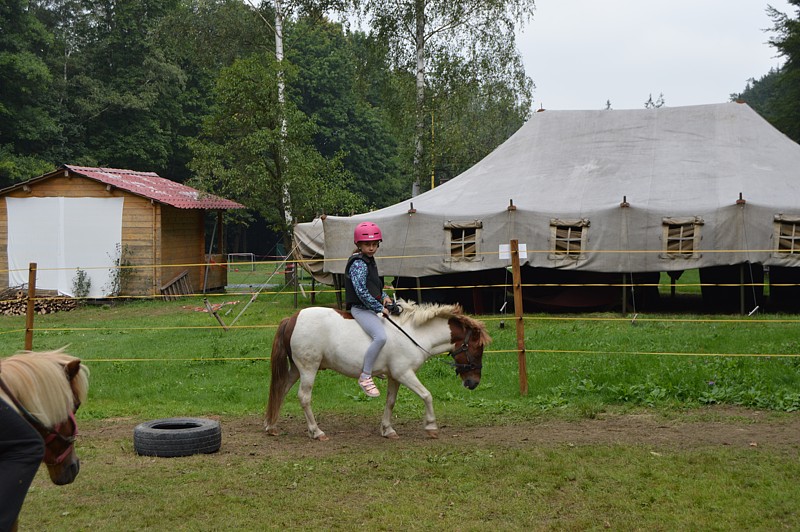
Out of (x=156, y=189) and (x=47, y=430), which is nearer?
(x=47, y=430)

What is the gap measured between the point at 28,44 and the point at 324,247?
21644mm

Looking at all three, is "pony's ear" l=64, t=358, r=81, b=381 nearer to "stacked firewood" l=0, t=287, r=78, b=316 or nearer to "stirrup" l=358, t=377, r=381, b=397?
"stirrup" l=358, t=377, r=381, b=397

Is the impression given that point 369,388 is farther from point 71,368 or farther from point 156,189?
point 156,189

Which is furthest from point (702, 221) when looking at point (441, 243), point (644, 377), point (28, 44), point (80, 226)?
point (28, 44)

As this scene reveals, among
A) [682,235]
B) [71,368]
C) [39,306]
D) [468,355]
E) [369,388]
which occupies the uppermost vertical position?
[682,235]

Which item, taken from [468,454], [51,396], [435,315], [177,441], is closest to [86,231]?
[177,441]

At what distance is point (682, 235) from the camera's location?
53.1 ft

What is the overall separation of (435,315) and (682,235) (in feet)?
32.8

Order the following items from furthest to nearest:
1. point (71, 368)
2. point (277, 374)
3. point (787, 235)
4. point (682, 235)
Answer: point (682, 235)
point (787, 235)
point (277, 374)
point (71, 368)

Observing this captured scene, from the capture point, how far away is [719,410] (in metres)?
8.48

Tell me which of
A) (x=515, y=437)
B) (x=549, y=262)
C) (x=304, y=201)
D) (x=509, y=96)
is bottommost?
(x=515, y=437)

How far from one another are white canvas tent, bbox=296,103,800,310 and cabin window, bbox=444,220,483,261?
0.02 m

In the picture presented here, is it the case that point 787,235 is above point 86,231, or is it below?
below

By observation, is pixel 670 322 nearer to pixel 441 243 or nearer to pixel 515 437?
pixel 441 243
